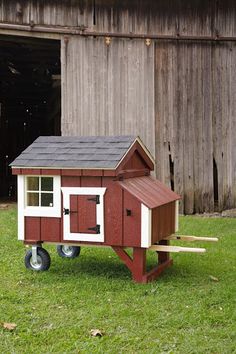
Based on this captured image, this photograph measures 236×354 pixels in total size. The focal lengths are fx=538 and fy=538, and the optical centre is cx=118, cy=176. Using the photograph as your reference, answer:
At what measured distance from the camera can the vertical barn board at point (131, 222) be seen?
5871mm

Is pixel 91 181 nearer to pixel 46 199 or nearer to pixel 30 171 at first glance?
pixel 46 199

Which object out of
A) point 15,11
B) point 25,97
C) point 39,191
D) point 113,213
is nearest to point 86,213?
point 113,213

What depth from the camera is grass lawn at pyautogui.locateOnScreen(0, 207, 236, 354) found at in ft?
13.8

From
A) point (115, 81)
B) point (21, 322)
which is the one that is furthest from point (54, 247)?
point (115, 81)

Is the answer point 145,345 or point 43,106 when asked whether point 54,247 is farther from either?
point 43,106

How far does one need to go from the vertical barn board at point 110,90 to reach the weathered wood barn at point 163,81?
22 millimetres

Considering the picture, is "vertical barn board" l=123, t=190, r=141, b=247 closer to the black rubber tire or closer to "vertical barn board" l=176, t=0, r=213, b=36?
the black rubber tire

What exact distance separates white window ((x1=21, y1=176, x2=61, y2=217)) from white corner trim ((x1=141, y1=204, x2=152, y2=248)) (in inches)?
41.0

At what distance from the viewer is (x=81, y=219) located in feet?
20.0

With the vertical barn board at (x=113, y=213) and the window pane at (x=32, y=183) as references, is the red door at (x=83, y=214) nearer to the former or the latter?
the vertical barn board at (x=113, y=213)

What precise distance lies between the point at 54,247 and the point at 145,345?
4016 mm

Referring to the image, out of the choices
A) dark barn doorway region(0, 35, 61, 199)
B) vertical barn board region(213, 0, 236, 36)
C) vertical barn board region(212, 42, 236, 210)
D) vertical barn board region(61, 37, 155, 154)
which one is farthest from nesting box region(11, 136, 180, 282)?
dark barn doorway region(0, 35, 61, 199)

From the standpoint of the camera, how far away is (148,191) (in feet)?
20.8

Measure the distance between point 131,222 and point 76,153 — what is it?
1.13 meters
